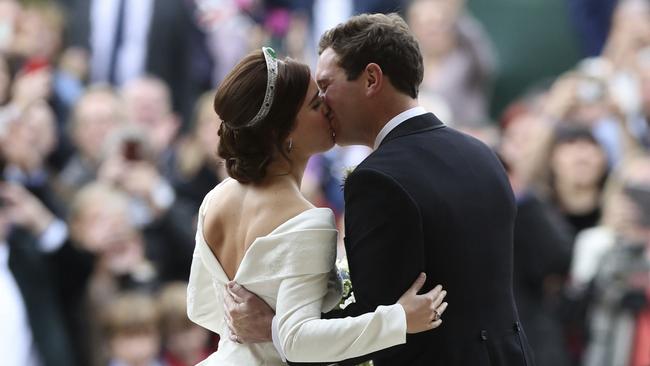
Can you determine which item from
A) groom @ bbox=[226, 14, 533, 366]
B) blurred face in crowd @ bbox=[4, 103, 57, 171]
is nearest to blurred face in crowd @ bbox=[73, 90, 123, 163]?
blurred face in crowd @ bbox=[4, 103, 57, 171]

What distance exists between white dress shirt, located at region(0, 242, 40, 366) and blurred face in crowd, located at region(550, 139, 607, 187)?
3053mm

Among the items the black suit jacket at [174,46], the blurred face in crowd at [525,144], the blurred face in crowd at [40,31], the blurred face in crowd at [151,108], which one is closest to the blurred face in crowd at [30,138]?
the blurred face in crowd at [151,108]

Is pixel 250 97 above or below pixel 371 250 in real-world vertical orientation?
above

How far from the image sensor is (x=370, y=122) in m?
3.81

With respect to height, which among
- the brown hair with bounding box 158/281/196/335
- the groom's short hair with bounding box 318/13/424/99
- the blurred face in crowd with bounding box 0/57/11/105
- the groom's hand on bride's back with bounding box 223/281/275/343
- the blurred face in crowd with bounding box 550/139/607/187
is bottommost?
the brown hair with bounding box 158/281/196/335

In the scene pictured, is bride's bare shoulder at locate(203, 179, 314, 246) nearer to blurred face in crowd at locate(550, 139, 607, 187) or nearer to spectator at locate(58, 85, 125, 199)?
spectator at locate(58, 85, 125, 199)

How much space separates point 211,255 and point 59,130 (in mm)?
4037

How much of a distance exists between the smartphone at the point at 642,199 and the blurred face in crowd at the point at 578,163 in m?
0.51

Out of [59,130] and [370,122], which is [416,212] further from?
[59,130]

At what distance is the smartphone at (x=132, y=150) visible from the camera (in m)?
7.23

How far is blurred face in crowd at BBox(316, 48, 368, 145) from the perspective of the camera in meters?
3.79

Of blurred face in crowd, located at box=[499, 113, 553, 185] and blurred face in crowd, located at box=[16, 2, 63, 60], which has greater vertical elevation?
blurred face in crowd, located at box=[16, 2, 63, 60]

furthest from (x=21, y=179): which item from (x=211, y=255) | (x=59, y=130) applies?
(x=211, y=255)

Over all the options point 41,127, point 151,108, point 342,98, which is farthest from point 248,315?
point 151,108
